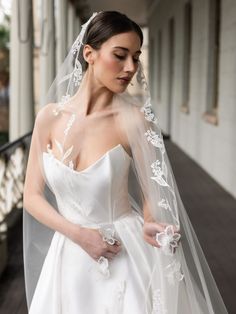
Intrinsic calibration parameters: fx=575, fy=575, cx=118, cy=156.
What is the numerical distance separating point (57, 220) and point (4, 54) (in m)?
18.1

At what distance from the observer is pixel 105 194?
1.34 m

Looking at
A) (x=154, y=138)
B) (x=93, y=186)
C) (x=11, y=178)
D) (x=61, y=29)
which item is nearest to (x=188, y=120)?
(x=61, y=29)

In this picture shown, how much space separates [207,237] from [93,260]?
10.2ft

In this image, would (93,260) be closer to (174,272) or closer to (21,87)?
(174,272)

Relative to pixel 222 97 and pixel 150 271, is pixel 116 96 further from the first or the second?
pixel 222 97

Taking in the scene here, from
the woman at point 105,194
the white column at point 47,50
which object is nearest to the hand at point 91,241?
the woman at point 105,194

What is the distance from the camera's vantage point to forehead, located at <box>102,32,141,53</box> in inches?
49.4

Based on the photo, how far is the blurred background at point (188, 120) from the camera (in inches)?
154

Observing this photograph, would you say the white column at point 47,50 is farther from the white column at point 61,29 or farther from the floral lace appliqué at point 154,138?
the floral lace appliqué at point 154,138

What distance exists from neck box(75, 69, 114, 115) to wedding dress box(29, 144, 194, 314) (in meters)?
0.12

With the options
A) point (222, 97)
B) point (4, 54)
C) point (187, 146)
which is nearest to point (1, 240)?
point (222, 97)

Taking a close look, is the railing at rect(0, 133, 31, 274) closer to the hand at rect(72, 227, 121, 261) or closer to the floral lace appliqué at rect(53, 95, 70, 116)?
the floral lace appliqué at rect(53, 95, 70, 116)

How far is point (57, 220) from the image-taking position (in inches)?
50.7

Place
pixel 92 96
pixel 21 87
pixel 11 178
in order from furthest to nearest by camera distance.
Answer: pixel 21 87 → pixel 11 178 → pixel 92 96
